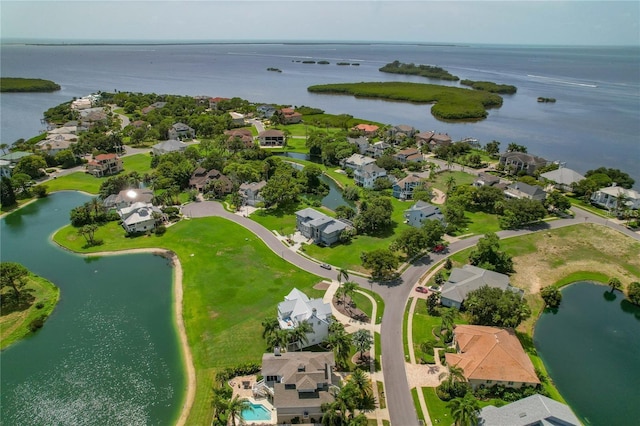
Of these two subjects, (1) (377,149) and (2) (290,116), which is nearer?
(1) (377,149)

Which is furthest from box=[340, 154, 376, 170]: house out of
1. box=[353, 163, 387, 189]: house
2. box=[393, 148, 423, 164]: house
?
box=[393, 148, 423, 164]: house

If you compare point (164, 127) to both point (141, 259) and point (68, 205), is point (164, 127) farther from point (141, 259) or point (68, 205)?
point (141, 259)

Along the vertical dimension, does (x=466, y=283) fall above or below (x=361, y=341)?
above

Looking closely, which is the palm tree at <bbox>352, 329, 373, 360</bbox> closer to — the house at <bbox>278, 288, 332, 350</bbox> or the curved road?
the curved road

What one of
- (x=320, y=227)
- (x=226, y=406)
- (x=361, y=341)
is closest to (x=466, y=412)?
(x=361, y=341)

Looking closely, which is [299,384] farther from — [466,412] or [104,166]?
[104,166]

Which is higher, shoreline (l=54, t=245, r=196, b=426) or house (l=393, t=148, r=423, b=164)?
house (l=393, t=148, r=423, b=164)
